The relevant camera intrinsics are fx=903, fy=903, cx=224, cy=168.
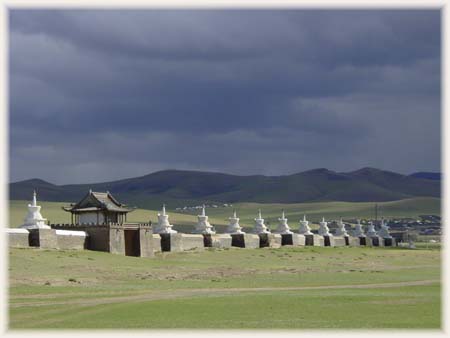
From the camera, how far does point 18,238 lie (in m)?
55.4

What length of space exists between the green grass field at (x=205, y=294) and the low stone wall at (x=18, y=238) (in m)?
1.43

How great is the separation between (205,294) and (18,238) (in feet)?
75.4

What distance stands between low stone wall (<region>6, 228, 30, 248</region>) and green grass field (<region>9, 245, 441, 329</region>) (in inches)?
56.5

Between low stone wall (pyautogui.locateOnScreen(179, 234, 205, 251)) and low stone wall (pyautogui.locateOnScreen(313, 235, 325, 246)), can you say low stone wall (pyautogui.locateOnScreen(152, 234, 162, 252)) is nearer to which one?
low stone wall (pyautogui.locateOnScreen(179, 234, 205, 251))

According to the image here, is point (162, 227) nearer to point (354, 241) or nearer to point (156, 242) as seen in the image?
point (156, 242)

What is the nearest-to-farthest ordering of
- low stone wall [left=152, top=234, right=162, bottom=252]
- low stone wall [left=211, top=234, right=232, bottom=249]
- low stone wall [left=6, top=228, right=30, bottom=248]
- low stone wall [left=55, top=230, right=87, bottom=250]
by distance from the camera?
1. low stone wall [left=6, top=228, right=30, bottom=248]
2. low stone wall [left=55, top=230, right=87, bottom=250]
3. low stone wall [left=152, top=234, right=162, bottom=252]
4. low stone wall [left=211, top=234, right=232, bottom=249]

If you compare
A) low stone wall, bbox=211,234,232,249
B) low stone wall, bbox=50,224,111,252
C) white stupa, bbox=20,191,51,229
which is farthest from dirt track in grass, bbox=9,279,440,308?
low stone wall, bbox=211,234,232,249

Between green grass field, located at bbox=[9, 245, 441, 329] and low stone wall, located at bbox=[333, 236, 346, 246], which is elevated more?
green grass field, located at bbox=[9, 245, 441, 329]

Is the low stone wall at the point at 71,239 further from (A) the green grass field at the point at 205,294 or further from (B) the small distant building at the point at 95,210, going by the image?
(B) the small distant building at the point at 95,210

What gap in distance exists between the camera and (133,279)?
4469 cm

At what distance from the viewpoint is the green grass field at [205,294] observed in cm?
2652

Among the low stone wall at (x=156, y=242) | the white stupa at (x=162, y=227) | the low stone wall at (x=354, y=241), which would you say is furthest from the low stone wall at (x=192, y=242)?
the low stone wall at (x=354, y=241)

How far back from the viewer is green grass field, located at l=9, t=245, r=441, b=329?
26516 millimetres

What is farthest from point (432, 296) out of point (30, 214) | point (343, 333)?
point (30, 214)
